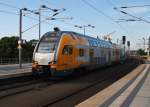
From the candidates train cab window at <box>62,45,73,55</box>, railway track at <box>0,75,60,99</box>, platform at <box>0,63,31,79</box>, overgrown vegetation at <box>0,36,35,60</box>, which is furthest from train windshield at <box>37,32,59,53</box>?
overgrown vegetation at <box>0,36,35,60</box>

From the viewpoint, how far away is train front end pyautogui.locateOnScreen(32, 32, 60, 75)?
1000 inches

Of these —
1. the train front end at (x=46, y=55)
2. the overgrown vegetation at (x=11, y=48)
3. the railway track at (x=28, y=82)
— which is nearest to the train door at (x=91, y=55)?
the railway track at (x=28, y=82)

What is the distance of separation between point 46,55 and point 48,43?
110cm

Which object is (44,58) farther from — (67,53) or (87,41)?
(87,41)

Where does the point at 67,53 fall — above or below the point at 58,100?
above

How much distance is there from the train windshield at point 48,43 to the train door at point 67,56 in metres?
0.76

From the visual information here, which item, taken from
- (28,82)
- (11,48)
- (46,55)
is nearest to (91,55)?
(46,55)

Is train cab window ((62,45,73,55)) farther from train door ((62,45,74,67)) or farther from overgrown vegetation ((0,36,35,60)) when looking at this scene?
overgrown vegetation ((0,36,35,60))

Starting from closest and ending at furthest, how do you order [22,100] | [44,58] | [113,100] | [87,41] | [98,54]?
1. [113,100]
2. [22,100]
3. [44,58]
4. [87,41]
5. [98,54]

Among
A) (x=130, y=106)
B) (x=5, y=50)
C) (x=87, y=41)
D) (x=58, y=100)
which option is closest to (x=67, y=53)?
(x=87, y=41)

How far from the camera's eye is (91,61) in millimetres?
35125

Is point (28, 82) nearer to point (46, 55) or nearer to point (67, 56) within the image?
point (46, 55)

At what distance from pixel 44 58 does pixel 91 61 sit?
10099 mm

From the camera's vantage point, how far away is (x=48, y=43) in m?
26.4
